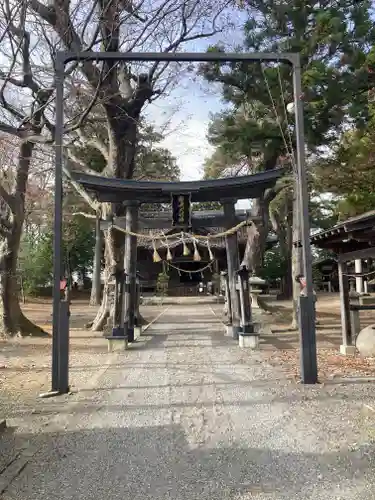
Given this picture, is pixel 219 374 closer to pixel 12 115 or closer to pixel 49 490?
pixel 49 490

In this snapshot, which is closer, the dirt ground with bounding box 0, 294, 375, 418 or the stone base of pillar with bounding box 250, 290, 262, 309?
the dirt ground with bounding box 0, 294, 375, 418

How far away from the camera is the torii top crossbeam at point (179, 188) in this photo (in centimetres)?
1135

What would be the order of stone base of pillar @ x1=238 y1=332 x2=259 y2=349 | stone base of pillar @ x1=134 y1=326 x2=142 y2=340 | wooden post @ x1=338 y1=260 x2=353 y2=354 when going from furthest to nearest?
stone base of pillar @ x1=134 y1=326 x2=142 y2=340 → stone base of pillar @ x1=238 y1=332 x2=259 y2=349 → wooden post @ x1=338 y1=260 x2=353 y2=354

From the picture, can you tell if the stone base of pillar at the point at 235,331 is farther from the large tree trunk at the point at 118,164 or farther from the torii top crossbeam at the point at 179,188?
the large tree trunk at the point at 118,164

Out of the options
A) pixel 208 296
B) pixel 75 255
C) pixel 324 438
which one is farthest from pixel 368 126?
pixel 75 255

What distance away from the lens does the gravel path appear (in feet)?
12.1

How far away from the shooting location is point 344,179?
13.5 metres

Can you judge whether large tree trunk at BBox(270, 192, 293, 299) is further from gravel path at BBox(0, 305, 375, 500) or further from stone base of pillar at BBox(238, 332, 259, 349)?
gravel path at BBox(0, 305, 375, 500)

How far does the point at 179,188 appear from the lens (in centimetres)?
1162

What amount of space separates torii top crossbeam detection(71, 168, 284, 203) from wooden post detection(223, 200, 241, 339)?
34cm

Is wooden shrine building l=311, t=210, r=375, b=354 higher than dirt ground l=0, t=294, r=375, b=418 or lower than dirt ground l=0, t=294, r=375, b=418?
higher

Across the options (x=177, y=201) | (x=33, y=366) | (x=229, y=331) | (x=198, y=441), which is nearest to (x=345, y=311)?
(x=229, y=331)

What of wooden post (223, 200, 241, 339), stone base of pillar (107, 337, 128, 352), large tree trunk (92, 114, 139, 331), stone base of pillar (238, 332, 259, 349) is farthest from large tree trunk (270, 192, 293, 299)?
stone base of pillar (107, 337, 128, 352)

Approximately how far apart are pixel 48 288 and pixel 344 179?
95.3 feet
